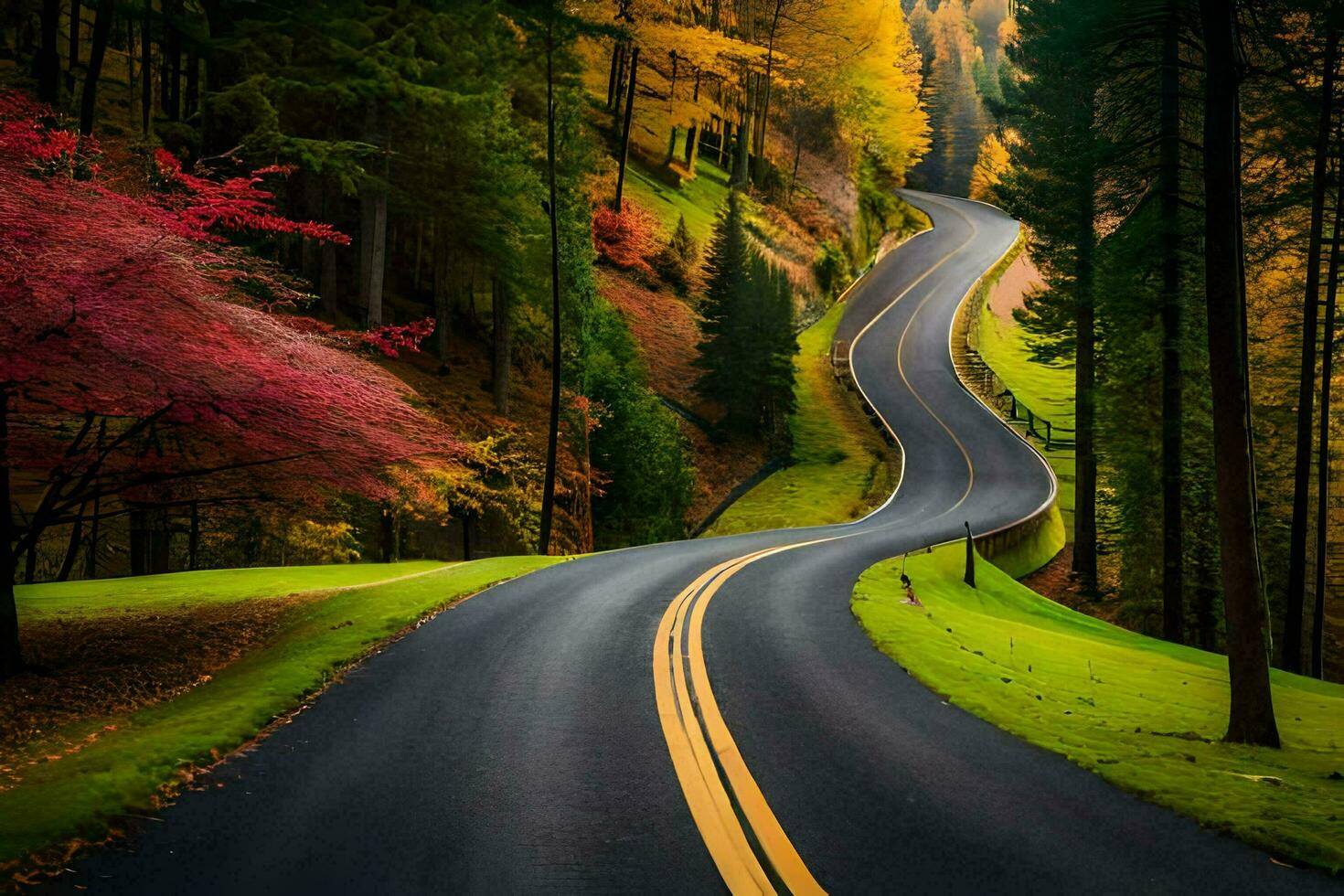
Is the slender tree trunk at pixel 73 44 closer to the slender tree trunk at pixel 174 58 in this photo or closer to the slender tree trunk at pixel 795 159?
the slender tree trunk at pixel 174 58

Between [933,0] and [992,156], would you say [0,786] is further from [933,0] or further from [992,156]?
[933,0]

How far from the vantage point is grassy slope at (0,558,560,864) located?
5129 millimetres

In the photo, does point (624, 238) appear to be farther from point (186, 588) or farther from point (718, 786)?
point (718, 786)

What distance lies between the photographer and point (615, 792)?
5.59 m

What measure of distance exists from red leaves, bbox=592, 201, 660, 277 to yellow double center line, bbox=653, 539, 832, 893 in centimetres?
3774

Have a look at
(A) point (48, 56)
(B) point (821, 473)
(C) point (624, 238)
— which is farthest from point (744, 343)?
(A) point (48, 56)

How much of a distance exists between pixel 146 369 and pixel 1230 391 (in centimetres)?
1141

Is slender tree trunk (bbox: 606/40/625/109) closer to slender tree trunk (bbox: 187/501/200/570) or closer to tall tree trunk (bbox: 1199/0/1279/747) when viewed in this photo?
slender tree trunk (bbox: 187/501/200/570)

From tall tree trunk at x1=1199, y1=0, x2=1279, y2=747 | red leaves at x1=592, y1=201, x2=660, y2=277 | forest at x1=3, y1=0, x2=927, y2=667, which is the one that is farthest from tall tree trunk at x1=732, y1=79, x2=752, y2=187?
tall tree trunk at x1=1199, y1=0, x2=1279, y2=747

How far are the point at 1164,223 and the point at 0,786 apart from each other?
63.3 feet

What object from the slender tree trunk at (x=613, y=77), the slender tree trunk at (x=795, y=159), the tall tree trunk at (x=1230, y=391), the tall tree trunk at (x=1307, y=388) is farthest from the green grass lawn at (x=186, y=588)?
the slender tree trunk at (x=795, y=159)

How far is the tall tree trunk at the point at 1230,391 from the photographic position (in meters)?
8.42

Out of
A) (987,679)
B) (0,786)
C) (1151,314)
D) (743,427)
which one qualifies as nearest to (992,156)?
(743,427)

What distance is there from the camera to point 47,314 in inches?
287
